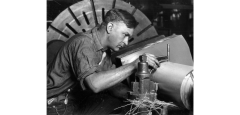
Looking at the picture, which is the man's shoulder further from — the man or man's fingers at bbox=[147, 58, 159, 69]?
man's fingers at bbox=[147, 58, 159, 69]

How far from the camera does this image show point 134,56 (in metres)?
1.52

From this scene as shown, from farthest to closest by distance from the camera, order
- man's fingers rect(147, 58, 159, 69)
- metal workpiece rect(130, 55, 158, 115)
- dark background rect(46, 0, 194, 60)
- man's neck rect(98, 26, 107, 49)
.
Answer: dark background rect(46, 0, 194, 60), man's neck rect(98, 26, 107, 49), man's fingers rect(147, 58, 159, 69), metal workpiece rect(130, 55, 158, 115)

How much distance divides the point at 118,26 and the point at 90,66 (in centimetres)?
27

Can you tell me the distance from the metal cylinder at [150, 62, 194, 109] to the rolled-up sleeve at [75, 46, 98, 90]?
A: 340 millimetres

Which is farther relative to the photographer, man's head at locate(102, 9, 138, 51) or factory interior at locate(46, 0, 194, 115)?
factory interior at locate(46, 0, 194, 115)

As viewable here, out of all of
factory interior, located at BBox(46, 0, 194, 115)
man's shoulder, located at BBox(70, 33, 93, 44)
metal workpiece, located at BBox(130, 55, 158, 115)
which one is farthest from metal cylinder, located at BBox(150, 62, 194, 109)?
man's shoulder, located at BBox(70, 33, 93, 44)

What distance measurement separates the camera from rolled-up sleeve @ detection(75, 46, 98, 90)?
4.24 ft

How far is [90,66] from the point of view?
130 cm

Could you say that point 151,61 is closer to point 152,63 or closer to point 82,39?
point 152,63

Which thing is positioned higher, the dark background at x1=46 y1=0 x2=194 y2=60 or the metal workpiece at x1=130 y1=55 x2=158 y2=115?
Result: the dark background at x1=46 y1=0 x2=194 y2=60

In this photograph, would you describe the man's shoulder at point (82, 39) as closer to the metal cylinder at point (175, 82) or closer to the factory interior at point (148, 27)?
the factory interior at point (148, 27)

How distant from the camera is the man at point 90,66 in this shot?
1.32 m

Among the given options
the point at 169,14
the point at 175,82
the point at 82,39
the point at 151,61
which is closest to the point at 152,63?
the point at 151,61
